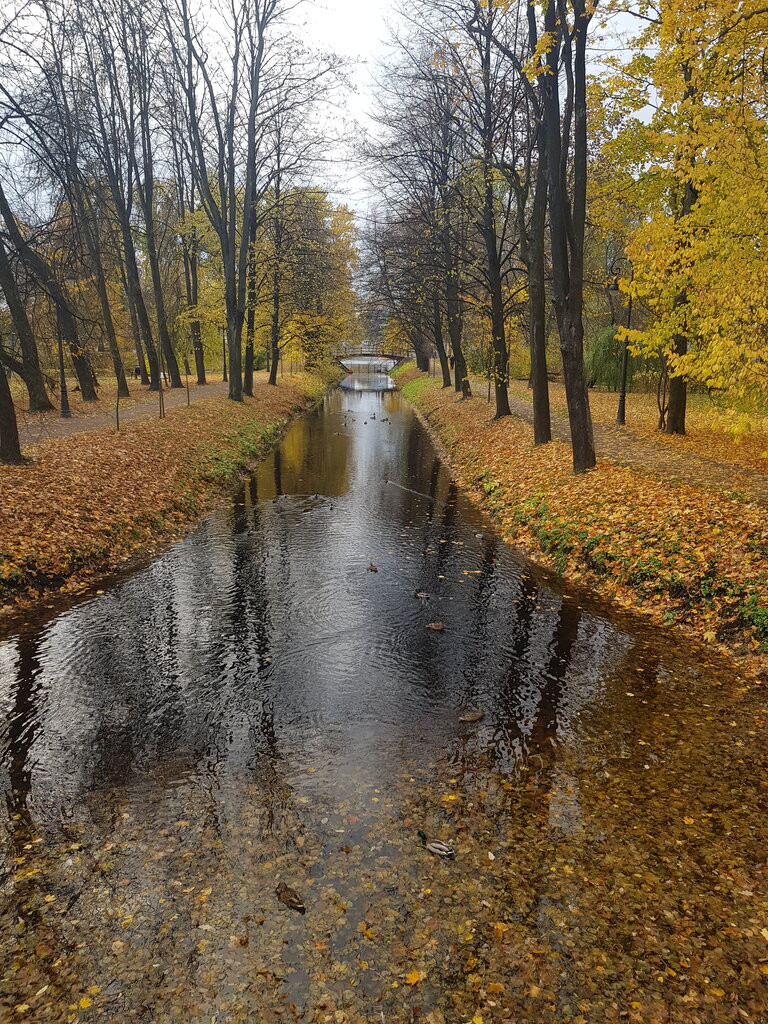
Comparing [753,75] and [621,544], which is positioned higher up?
[753,75]

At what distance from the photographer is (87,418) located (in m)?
19.4

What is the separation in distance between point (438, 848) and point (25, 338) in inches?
490

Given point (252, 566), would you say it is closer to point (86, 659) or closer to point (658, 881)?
point (86, 659)

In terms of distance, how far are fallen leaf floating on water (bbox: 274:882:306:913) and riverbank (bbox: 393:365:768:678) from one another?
18.1 feet

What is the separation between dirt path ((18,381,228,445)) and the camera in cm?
1595

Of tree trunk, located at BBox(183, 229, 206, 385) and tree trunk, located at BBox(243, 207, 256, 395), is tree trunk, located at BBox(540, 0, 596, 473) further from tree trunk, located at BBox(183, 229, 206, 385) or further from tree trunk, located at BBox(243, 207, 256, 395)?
tree trunk, located at BBox(183, 229, 206, 385)

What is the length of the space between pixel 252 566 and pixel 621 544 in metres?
6.19

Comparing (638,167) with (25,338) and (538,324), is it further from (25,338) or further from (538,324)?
(25,338)

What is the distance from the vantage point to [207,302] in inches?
1240

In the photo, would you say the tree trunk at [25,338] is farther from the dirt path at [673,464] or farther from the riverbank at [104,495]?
the dirt path at [673,464]

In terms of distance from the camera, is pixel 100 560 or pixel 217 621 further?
pixel 100 560

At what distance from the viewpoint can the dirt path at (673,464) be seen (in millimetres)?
11164

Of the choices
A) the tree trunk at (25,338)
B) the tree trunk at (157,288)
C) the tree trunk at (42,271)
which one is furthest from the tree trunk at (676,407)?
the tree trunk at (157,288)

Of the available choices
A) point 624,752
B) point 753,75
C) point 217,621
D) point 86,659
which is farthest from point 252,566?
point 753,75
